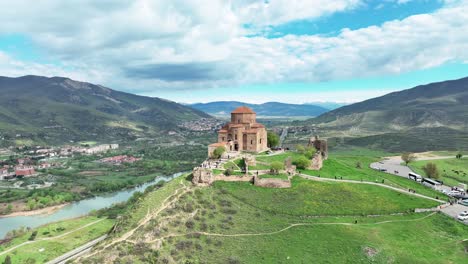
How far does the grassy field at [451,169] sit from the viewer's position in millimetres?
85062

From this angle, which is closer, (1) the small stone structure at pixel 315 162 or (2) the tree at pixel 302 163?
(2) the tree at pixel 302 163

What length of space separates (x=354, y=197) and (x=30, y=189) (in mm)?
122057

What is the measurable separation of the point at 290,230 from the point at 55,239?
57.5 meters

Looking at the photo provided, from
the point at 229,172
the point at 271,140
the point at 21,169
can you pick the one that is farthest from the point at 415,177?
the point at 21,169

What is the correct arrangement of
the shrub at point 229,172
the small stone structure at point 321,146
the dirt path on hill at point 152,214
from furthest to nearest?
the small stone structure at point 321,146, the shrub at point 229,172, the dirt path on hill at point 152,214

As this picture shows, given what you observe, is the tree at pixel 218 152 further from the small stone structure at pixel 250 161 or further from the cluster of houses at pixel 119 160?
the cluster of houses at pixel 119 160

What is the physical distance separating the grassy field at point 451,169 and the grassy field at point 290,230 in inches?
1406

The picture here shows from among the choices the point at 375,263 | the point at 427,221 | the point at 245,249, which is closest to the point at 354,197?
the point at 427,221

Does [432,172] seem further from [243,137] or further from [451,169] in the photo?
[243,137]

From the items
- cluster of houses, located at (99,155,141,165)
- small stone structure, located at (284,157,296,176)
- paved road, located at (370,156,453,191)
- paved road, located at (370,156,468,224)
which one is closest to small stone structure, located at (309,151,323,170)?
small stone structure, located at (284,157,296,176)

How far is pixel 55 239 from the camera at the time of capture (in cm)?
7556

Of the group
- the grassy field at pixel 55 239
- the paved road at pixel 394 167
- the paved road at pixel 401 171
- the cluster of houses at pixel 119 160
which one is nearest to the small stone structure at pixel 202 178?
the grassy field at pixel 55 239

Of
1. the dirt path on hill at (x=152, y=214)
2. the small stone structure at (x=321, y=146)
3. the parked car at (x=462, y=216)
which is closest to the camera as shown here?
the dirt path on hill at (x=152, y=214)

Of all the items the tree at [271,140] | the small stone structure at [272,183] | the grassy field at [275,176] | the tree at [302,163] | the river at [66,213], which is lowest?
the river at [66,213]
